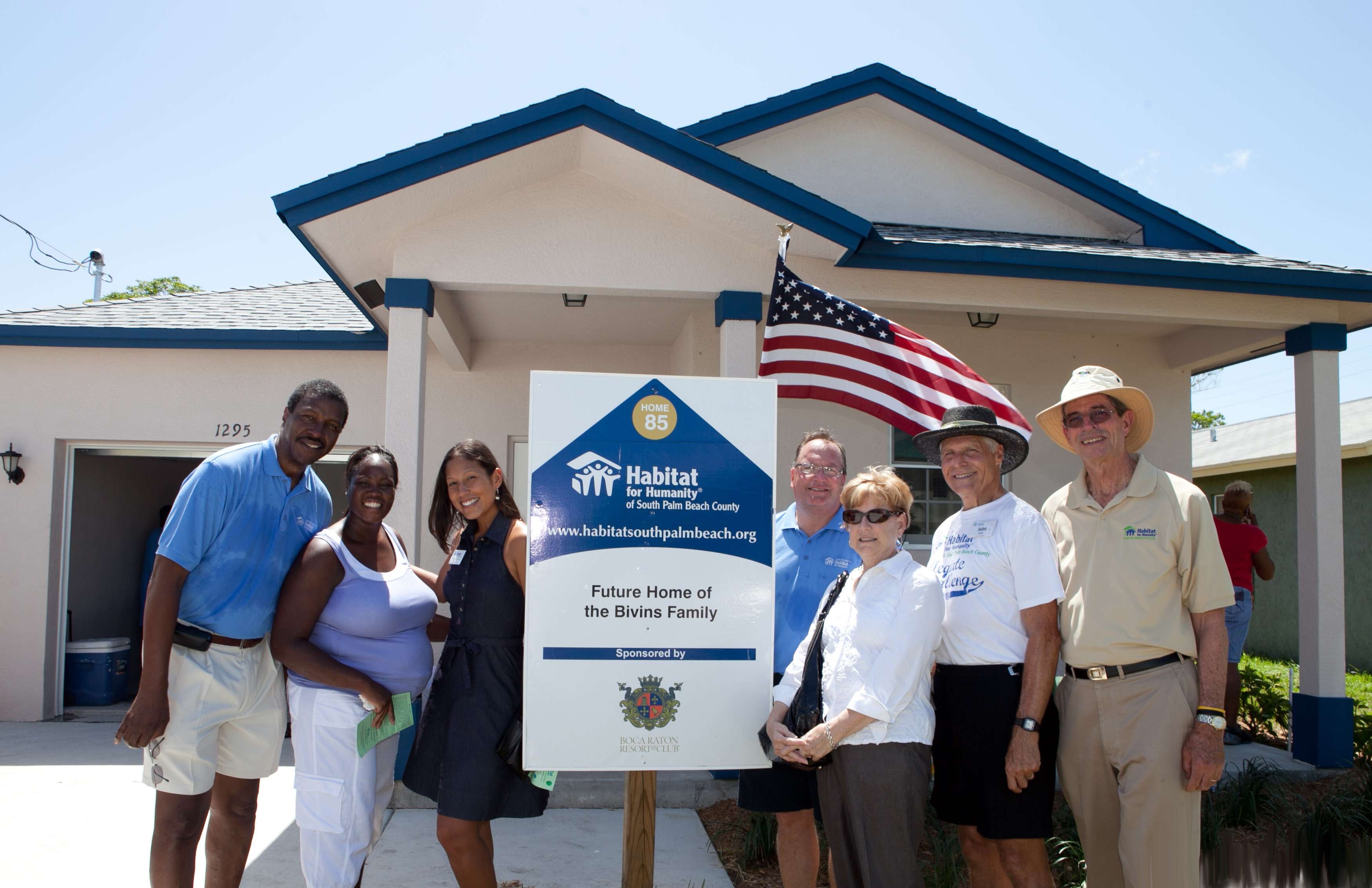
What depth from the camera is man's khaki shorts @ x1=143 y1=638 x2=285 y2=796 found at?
3.17 metres

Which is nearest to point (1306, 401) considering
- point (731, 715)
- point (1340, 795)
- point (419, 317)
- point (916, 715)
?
point (1340, 795)

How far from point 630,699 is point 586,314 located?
4993 millimetres

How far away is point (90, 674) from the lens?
329 inches

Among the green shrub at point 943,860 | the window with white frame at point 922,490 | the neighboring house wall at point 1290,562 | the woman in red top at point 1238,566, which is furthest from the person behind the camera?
the neighboring house wall at point 1290,562

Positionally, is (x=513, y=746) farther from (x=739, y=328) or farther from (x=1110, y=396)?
(x=739, y=328)

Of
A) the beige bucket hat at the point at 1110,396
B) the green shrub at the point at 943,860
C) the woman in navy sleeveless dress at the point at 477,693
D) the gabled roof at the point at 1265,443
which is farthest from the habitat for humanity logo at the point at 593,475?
the gabled roof at the point at 1265,443

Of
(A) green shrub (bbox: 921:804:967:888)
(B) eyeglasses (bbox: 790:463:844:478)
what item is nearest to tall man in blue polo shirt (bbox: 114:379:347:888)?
(B) eyeglasses (bbox: 790:463:844:478)

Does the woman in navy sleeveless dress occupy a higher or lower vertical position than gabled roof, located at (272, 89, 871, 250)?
lower

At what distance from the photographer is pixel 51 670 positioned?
7.93m

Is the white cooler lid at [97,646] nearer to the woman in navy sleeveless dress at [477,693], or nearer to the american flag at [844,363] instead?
the woman in navy sleeveless dress at [477,693]

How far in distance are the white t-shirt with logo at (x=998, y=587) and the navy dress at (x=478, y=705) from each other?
147 centimetres

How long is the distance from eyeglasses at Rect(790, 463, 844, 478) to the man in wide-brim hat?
55cm

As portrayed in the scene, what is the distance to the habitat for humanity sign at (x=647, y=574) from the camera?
2746 millimetres

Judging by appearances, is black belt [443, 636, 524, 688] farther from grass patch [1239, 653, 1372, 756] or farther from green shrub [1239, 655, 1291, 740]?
green shrub [1239, 655, 1291, 740]
